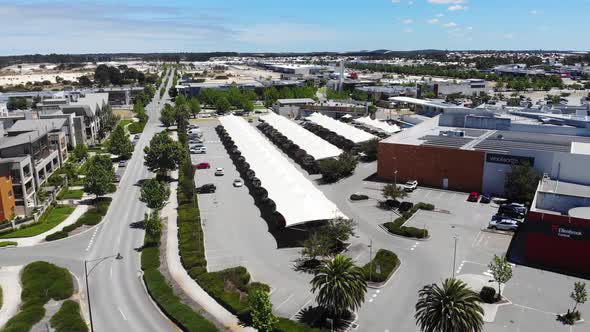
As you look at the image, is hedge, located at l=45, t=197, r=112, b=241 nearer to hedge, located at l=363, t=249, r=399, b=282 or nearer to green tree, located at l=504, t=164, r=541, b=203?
hedge, located at l=363, t=249, r=399, b=282

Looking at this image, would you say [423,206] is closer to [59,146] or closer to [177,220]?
[177,220]

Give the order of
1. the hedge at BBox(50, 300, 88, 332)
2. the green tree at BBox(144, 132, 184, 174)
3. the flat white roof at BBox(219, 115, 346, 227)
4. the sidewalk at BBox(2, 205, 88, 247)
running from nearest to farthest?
1. the hedge at BBox(50, 300, 88, 332)
2. the flat white roof at BBox(219, 115, 346, 227)
3. the sidewalk at BBox(2, 205, 88, 247)
4. the green tree at BBox(144, 132, 184, 174)

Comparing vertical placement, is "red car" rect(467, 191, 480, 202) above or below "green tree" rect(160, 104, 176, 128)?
below

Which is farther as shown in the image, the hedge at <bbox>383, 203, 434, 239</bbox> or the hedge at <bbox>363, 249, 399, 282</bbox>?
the hedge at <bbox>383, 203, 434, 239</bbox>

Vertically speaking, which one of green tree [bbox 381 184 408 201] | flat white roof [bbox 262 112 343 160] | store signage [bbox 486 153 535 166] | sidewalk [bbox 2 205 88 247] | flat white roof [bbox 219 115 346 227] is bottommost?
sidewalk [bbox 2 205 88 247]

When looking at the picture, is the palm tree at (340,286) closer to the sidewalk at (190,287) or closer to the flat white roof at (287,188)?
the sidewalk at (190,287)

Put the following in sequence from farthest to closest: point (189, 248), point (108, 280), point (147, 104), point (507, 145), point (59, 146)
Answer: point (147, 104)
point (59, 146)
point (507, 145)
point (189, 248)
point (108, 280)

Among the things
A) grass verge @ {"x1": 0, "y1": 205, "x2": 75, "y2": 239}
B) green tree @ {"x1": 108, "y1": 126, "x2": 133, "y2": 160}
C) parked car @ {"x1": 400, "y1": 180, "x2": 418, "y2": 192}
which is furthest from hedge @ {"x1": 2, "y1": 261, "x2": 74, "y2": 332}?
green tree @ {"x1": 108, "y1": 126, "x2": 133, "y2": 160}

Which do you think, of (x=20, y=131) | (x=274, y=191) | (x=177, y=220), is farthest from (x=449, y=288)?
(x=20, y=131)
